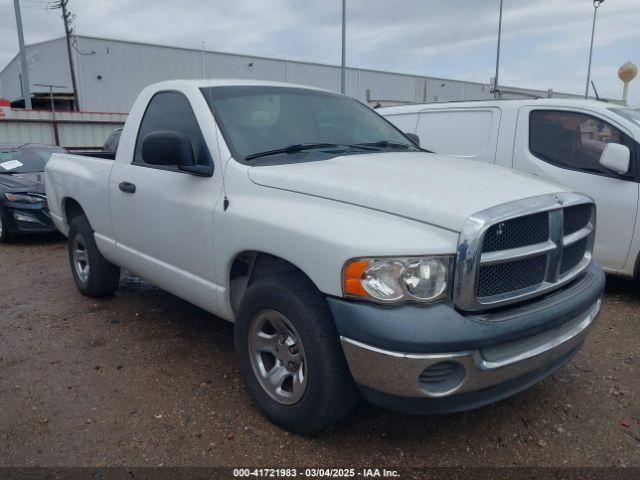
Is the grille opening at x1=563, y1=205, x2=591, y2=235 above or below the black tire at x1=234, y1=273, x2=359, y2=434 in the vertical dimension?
above

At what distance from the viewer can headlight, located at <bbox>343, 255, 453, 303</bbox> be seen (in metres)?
2.27

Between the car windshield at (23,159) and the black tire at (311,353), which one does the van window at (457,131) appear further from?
the car windshield at (23,159)

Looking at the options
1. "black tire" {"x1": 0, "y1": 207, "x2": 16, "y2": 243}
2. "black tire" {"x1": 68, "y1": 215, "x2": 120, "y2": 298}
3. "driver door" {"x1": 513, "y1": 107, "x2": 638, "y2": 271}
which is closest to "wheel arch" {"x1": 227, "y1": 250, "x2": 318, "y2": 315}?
"black tire" {"x1": 68, "y1": 215, "x2": 120, "y2": 298}

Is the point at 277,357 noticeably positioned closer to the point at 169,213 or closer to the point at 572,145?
the point at 169,213

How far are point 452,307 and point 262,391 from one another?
1.20 meters

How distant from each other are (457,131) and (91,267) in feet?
13.3

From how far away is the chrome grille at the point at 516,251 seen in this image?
2.25m

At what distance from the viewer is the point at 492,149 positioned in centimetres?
565

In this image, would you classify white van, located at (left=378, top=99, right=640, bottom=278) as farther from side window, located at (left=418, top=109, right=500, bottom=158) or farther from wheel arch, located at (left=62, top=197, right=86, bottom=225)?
wheel arch, located at (left=62, top=197, right=86, bottom=225)

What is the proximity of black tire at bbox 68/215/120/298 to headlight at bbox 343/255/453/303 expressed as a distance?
3.25 m

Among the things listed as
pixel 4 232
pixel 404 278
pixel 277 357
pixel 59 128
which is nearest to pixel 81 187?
pixel 277 357

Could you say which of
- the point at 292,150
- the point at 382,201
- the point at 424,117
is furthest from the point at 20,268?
the point at 382,201

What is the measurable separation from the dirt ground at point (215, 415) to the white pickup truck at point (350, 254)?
1.00 feet

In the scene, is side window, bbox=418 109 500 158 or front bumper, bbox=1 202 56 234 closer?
side window, bbox=418 109 500 158
